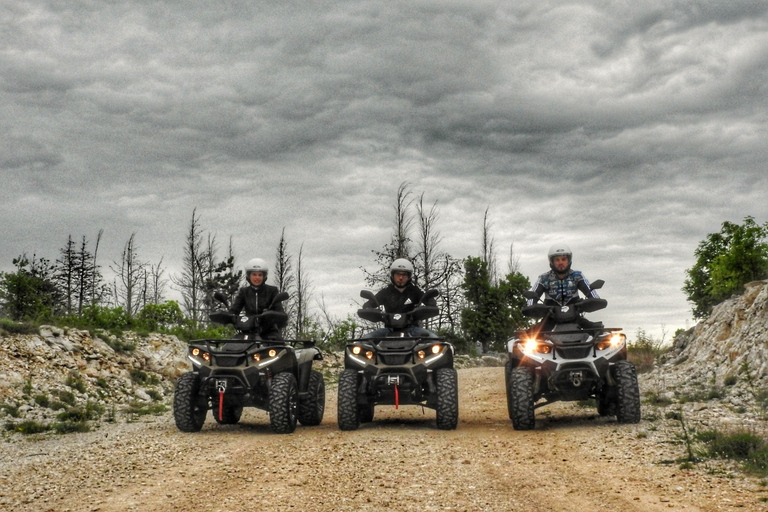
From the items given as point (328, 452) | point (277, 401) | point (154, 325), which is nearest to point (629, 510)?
point (328, 452)

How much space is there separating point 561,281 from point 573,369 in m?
1.68

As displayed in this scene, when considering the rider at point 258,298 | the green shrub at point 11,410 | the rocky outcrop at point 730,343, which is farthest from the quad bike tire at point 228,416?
the rocky outcrop at point 730,343

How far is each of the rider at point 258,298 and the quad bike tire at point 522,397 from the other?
368 centimetres

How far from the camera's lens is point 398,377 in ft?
33.8

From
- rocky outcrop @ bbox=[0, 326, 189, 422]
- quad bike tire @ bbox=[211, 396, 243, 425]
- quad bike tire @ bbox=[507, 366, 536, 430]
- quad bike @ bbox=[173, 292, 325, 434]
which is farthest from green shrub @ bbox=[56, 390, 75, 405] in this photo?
quad bike tire @ bbox=[507, 366, 536, 430]

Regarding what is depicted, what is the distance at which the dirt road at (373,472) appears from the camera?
6.14 metres

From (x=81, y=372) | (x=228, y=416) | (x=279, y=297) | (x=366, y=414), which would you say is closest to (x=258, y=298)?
(x=279, y=297)

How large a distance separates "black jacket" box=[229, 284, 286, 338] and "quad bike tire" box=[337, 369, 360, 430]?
5.35 ft

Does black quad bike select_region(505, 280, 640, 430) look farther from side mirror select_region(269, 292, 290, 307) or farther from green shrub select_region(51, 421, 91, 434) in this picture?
green shrub select_region(51, 421, 91, 434)

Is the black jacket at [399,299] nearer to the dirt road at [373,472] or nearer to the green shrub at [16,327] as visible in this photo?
the dirt road at [373,472]

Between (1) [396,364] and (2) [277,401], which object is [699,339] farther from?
(2) [277,401]

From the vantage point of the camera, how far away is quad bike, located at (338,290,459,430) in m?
10.3

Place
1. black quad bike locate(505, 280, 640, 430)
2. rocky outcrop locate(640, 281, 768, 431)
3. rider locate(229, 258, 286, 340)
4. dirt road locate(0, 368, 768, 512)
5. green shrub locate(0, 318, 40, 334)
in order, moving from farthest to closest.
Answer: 1. green shrub locate(0, 318, 40, 334)
2. rider locate(229, 258, 286, 340)
3. rocky outcrop locate(640, 281, 768, 431)
4. black quad bike locate(505, 280, 640, 430)
5. dirt road locate(0, 368, 768, 512)

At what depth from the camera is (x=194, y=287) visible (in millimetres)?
45594
